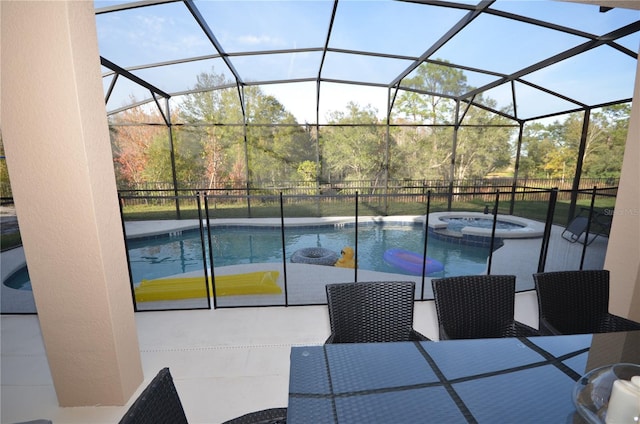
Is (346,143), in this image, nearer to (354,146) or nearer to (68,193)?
(354,146)

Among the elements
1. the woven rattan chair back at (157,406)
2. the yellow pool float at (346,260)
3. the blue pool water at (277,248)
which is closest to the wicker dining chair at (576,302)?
the woven rattan chair back at (157,406)

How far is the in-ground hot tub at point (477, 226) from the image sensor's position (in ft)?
22.3

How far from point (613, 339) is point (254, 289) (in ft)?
10.0

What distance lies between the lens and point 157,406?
2.40ft

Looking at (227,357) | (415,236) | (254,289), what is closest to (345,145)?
(415,236)

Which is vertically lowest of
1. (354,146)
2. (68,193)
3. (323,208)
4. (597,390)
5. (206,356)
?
(323,208)

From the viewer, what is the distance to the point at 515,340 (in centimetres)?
124

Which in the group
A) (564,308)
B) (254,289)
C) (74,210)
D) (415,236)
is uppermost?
(74,210)

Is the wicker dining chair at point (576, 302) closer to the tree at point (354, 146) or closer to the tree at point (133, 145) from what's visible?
the tree at point (354, 146)

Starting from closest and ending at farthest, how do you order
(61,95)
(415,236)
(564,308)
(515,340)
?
(515,340) < (61,95) < (564,308) < (415,236)

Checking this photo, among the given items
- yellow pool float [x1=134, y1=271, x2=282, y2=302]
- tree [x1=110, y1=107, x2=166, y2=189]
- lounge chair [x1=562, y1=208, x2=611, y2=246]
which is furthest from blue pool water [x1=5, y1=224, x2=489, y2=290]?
tree [x1=110, y1=107, x2=166, y2=189]

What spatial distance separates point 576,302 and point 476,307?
0.68m

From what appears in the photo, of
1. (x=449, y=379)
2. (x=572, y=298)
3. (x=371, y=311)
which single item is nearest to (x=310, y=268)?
(x=371, y=311)

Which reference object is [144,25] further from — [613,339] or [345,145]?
[345,145]
